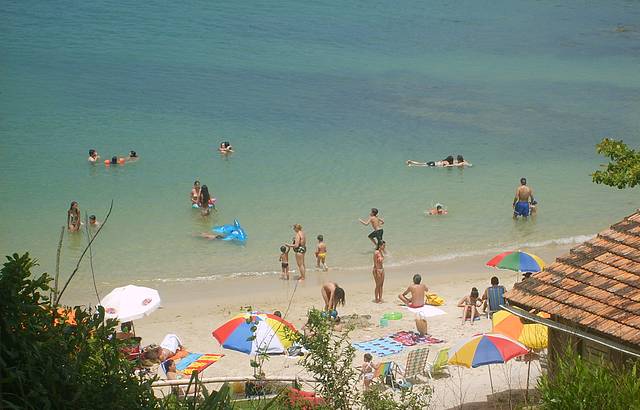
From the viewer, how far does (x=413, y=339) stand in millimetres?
17156

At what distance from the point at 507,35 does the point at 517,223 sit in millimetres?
34754

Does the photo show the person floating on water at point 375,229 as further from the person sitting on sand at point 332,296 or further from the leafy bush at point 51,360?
the leafy bush at point 51,360

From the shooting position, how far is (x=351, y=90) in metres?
42.1

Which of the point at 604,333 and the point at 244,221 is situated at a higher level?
the point at 244,221

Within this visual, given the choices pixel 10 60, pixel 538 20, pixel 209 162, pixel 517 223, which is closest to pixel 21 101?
pixel 10 60

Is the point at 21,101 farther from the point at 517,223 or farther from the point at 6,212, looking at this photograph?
the point at 517,223

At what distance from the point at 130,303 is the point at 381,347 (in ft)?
13.7

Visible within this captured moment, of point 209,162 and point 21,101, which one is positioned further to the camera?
point 21,101

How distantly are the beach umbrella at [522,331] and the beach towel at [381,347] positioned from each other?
2.31m

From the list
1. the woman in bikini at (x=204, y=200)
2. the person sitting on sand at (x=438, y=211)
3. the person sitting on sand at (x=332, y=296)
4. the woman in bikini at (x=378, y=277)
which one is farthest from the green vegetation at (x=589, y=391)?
the person sitting on sand at (x=438, y=211)

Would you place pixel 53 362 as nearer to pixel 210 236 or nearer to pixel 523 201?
pixel 210 236

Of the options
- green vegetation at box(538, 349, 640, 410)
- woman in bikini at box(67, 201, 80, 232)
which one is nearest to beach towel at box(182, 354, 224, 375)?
green vegetation at box(538, 349, 640, 410)

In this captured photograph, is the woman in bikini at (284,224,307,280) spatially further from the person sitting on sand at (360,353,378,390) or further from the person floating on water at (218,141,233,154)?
the person floating on water at (218,141,233,154)

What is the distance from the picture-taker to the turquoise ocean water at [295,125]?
2531 centimetres
